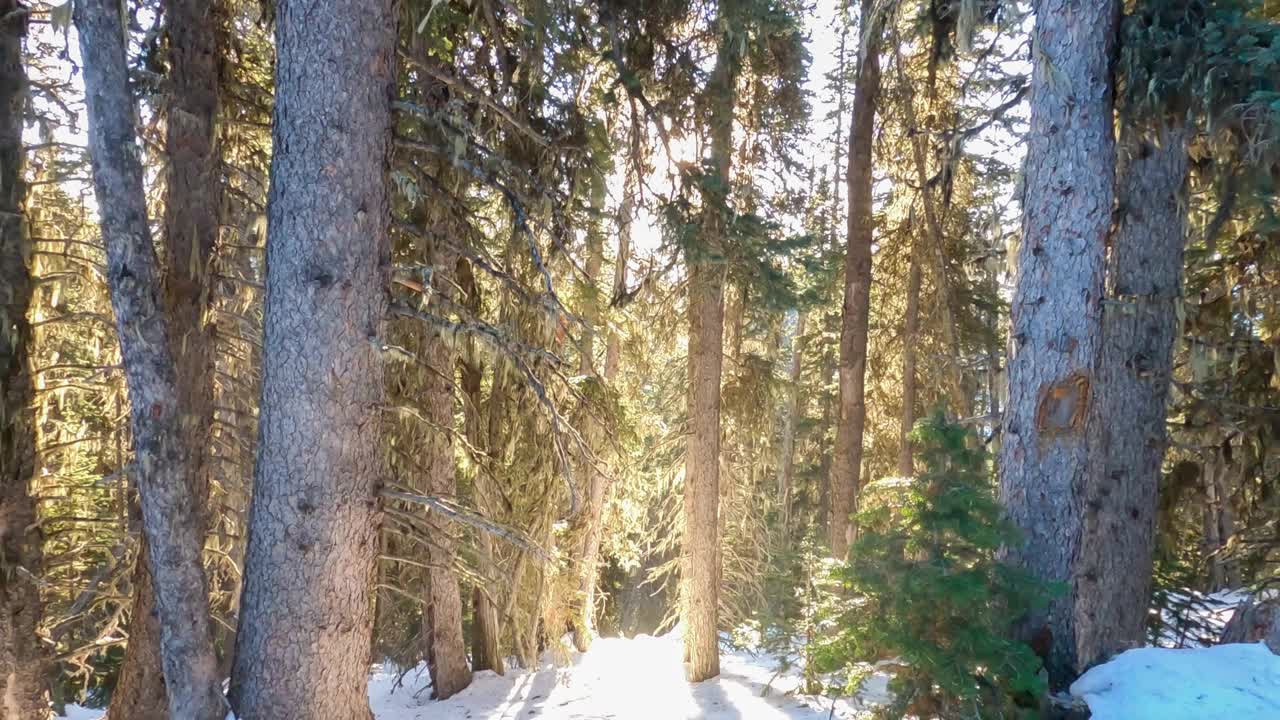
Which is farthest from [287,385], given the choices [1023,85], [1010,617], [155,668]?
[1023,85]

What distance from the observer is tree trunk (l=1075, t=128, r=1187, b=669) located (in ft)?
20.3

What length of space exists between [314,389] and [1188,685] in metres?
4.74

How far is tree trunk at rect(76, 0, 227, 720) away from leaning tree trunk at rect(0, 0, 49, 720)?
1856 millimetres

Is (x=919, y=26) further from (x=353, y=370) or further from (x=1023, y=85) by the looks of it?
(x=353, y=370)

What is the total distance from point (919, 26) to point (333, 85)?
470cm

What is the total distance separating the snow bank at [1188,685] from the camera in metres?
3.72

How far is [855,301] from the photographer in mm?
9273

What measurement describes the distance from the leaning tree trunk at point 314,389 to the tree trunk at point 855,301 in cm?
662

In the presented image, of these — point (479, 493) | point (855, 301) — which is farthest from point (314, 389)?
point (855, 301)

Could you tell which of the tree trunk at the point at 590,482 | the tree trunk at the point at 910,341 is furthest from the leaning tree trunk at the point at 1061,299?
the tree trunk at the point at 910,341

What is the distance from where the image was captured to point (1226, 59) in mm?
4652

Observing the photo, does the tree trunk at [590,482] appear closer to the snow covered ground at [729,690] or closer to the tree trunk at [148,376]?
the snow covered ground at [729,690]

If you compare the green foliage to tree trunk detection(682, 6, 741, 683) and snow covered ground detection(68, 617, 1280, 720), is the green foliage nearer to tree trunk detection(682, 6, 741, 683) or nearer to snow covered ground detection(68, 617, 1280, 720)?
snow covered ground detection(68, 617, 1280, 720)

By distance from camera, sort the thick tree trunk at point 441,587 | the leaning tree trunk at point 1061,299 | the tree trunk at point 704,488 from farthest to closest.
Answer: the tree trunk at point 704,488, the thick tree trunk at point 441,587, the leaning tree trunk at point 1061,299
